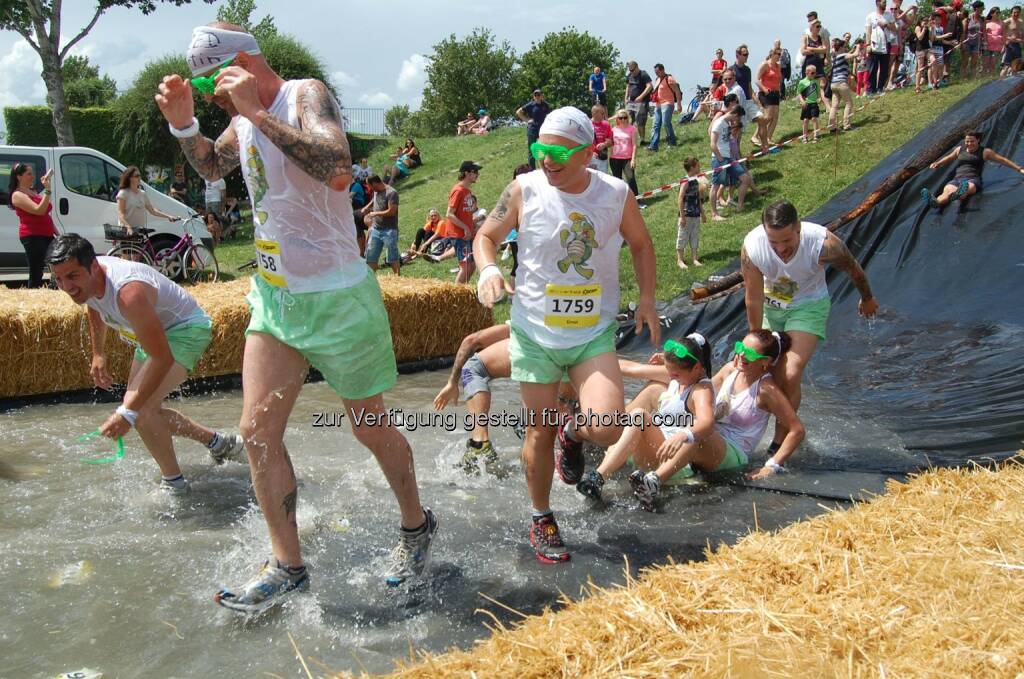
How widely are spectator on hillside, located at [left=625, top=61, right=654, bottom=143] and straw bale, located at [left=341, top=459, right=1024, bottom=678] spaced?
1727cm

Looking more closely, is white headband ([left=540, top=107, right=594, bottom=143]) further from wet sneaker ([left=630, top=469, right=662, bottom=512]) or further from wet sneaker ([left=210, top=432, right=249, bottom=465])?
wet sneaker ([left=210, top=432, right=249, bottom=465])

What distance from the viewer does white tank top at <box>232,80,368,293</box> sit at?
3584 mm

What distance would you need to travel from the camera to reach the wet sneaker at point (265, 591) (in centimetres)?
360

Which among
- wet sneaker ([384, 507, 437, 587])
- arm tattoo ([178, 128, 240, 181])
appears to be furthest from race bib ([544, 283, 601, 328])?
arm tattoo ([178, 128, 240, 181])

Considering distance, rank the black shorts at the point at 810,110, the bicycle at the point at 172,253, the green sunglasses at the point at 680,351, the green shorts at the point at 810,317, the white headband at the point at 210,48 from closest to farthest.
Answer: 1. the white headband at the point at 210,48
2. the green sunglasses at the point at 680,351
3. the green shorts at the point at 810,317
4. the bicycle at the point at 172,253
5. the black shorts at the point at 810,110

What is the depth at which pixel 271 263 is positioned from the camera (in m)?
3.69

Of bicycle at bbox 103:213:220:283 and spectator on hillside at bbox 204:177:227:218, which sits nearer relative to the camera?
bicycle at bbox 103:213:220:283

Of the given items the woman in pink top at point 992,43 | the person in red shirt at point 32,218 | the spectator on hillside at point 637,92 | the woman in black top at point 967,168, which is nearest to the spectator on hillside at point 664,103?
the spectator on hillside at point 637,92

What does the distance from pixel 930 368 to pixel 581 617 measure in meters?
6.20

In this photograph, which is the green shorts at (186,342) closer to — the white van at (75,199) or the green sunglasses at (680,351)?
the green sunglasses at (680,351)

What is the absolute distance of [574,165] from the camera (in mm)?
4156

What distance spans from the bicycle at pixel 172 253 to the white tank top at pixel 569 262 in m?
10.5

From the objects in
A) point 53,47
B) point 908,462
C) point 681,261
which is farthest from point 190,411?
point 53,47

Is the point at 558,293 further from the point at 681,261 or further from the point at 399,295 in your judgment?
the point at 681,261
